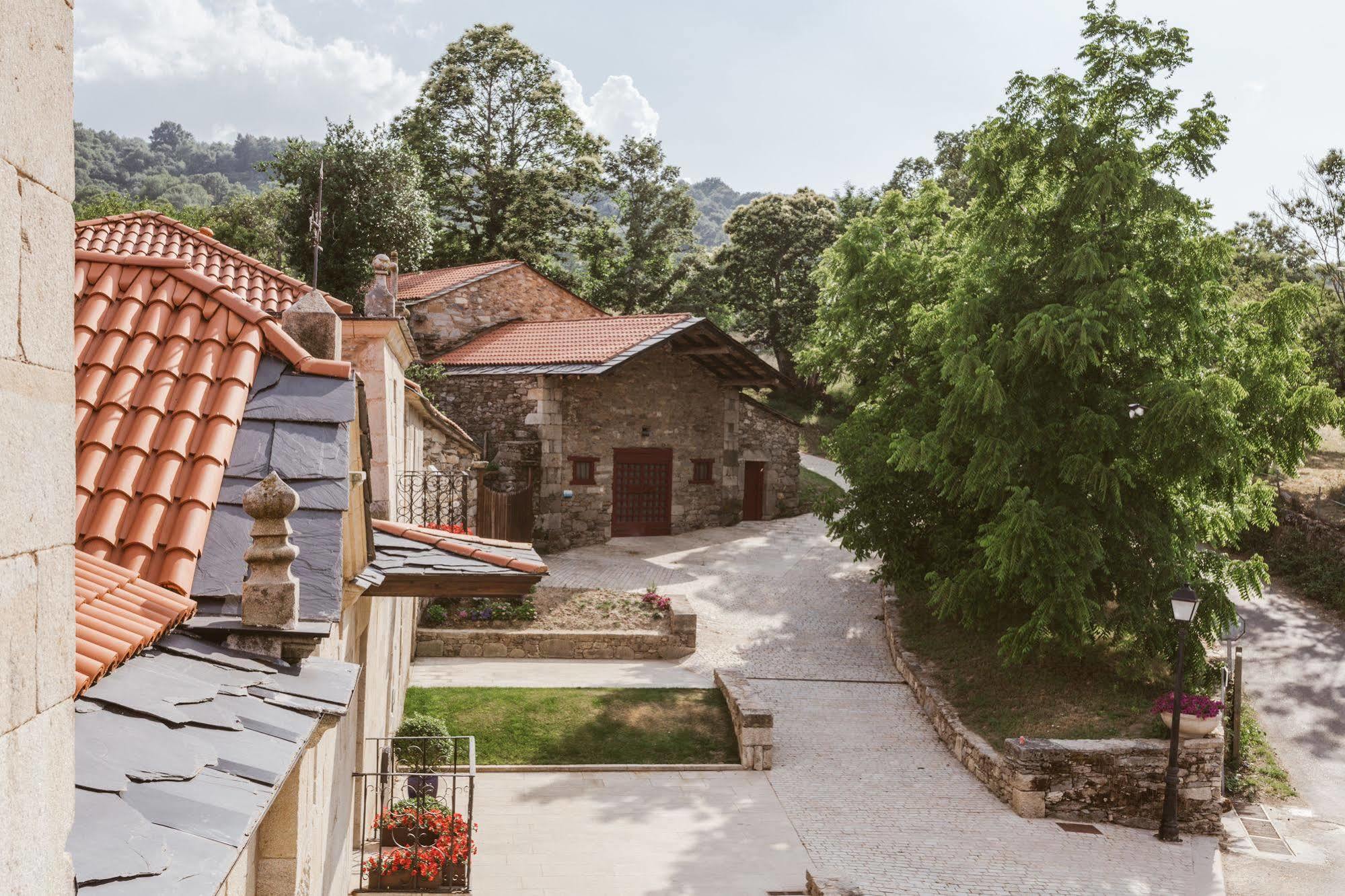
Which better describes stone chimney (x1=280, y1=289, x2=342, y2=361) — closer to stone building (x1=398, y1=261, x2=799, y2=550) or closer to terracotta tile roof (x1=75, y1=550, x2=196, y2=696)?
terracotta tile roof (x1=75, y1=550, x2=196, y2=696)

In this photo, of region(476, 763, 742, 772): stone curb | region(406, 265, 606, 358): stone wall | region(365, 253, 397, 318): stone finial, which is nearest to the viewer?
region(365, 253, 397, 318): stone finial

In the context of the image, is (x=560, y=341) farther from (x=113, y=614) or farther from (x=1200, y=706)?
(x=113, y=614)

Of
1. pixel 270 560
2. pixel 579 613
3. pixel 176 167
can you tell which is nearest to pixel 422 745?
pixel 579 613

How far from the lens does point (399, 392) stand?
13.3m

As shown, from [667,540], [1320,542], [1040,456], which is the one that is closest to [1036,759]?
[1040,456]

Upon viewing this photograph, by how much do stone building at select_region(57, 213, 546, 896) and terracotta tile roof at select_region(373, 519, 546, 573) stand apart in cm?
2

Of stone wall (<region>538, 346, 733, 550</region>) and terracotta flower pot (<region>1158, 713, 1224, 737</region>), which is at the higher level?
stone wall (<region>538, 346, 733, 550</region>)

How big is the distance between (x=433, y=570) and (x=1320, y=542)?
25.2 metres

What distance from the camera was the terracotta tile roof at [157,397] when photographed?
4.46m

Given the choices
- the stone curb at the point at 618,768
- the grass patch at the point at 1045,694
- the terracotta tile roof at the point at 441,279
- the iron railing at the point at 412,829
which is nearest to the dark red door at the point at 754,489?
the terracotta tile roof at the point at 441,279

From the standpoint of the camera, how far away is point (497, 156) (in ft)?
136

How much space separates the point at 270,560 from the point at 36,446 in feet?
7.75

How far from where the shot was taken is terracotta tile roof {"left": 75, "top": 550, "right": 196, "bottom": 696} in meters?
3.24

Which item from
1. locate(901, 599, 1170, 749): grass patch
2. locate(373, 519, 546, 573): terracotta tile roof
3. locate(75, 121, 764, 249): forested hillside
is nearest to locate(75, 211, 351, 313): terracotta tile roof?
locate(373, 519, 546, 573): terracotta tile roof
